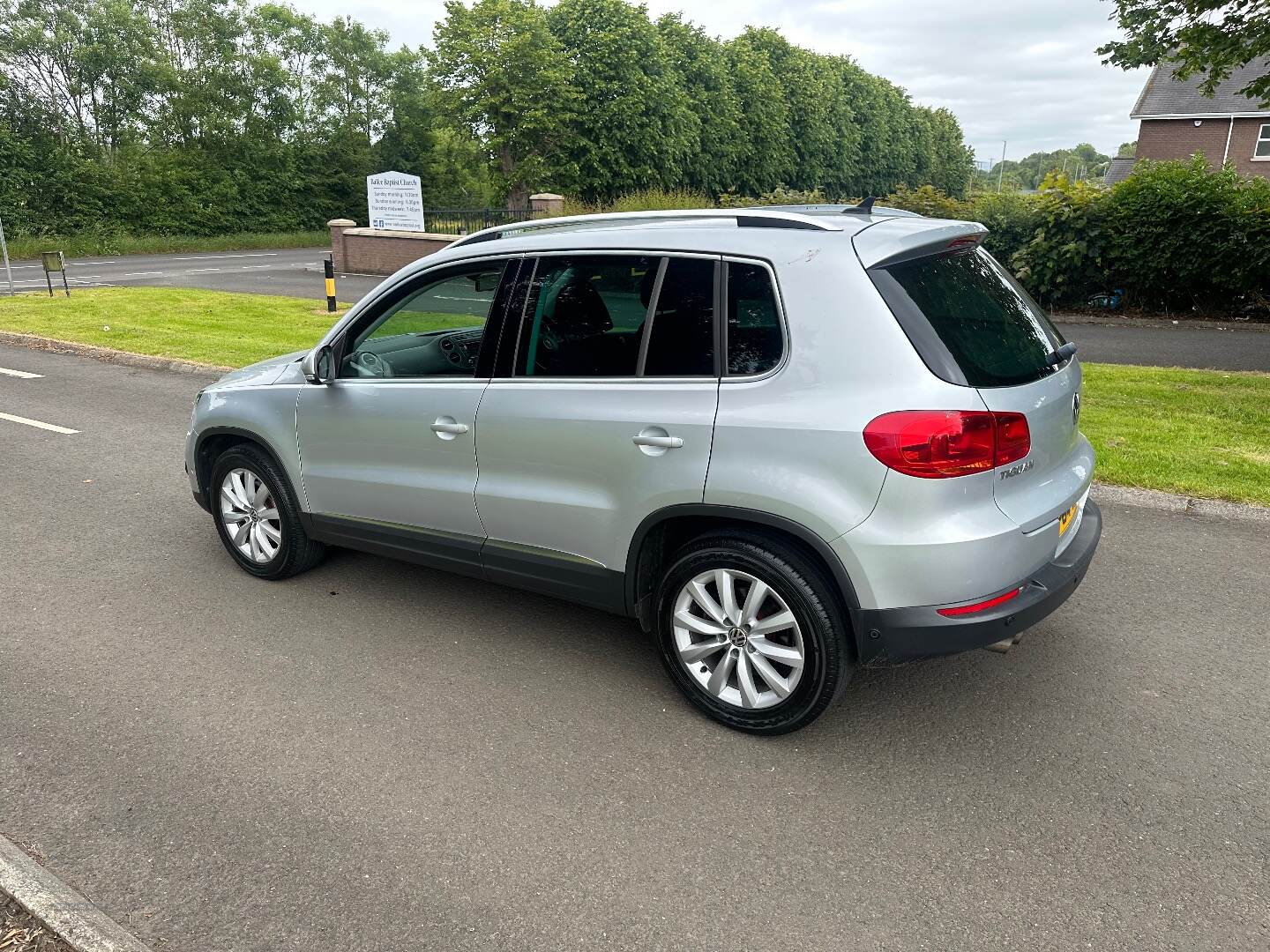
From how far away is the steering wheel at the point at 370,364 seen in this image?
177 inches

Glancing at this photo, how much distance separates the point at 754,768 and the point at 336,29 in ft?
191

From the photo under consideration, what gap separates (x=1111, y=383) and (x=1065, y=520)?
6.87 meters

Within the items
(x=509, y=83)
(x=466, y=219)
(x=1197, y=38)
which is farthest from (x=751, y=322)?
(x=509, y=83)

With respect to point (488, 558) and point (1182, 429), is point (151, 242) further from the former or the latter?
point (488, 558)

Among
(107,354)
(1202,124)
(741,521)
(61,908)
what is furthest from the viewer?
(1202,124)

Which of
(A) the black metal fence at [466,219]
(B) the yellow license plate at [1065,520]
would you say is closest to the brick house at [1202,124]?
(A) the black metal fence at [466,219]

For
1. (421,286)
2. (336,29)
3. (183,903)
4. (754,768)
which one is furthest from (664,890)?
(336,29)

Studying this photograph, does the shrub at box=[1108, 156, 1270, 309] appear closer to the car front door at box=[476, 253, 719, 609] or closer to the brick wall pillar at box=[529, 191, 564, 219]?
the brick wall pillar at box=[529, 191, 564, 219]

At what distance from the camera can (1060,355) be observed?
147 inches

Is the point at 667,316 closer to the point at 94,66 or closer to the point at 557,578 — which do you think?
the point at 557,578

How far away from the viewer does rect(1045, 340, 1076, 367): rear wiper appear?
364 centimetres

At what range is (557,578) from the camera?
13.0ft

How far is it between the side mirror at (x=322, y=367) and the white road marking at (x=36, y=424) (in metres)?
5.14

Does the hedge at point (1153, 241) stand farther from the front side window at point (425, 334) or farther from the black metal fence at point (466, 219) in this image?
the front side window at point (425, 334)
